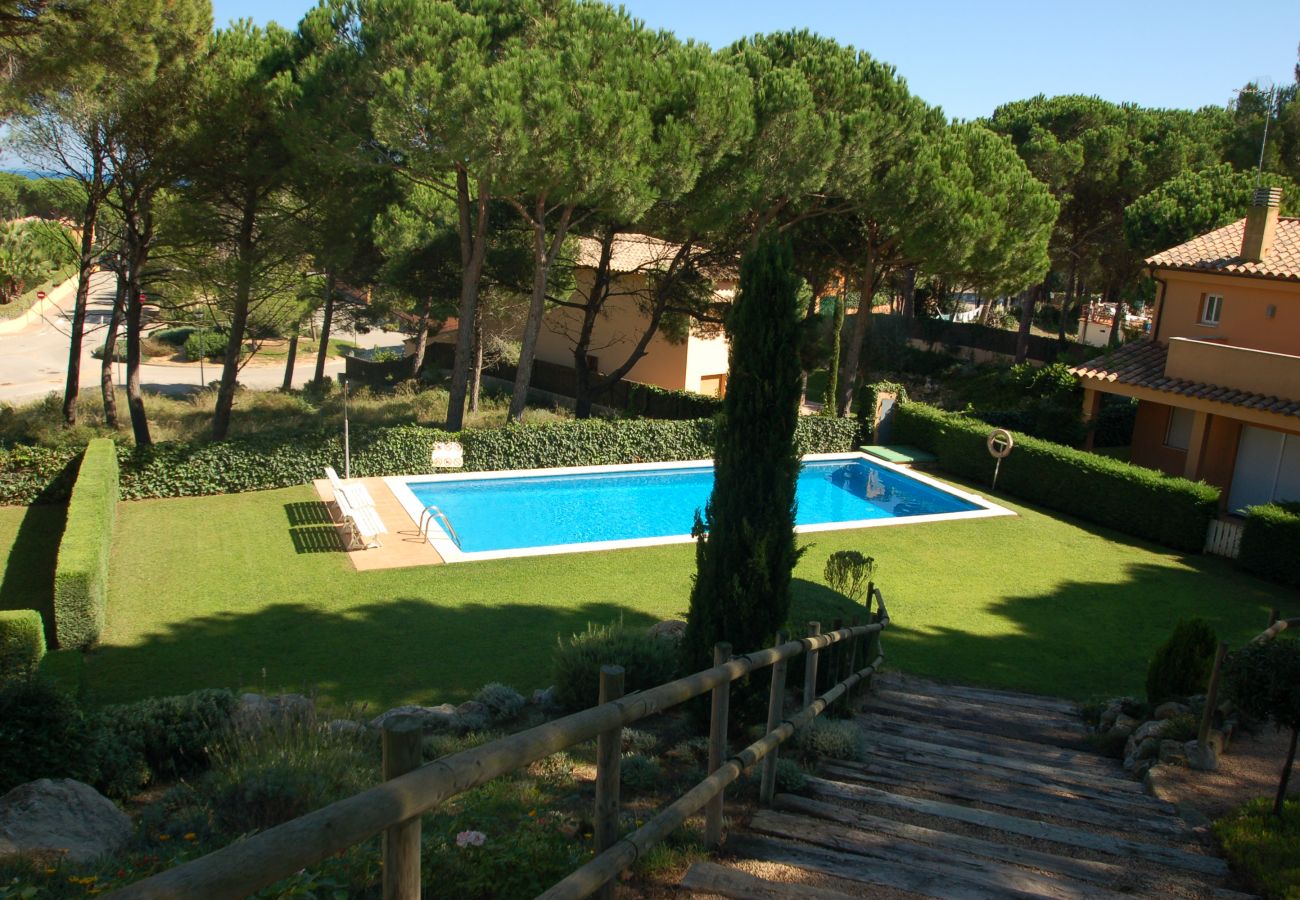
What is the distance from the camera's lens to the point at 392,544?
15172 mm

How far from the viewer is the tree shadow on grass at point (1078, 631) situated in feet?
37.9

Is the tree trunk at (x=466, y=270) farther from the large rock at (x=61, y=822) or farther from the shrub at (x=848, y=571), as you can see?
the large rock at (x=61, y=822)

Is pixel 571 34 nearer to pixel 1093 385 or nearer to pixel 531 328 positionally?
pixel 531 328

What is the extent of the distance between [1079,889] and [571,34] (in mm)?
17498

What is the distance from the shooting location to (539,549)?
1541cm

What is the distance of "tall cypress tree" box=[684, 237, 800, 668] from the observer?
25.0 ft

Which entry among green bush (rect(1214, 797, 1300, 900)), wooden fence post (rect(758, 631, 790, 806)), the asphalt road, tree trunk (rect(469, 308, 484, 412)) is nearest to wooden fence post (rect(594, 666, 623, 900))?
wooden fence post (rect(758, 631, 790, 806))

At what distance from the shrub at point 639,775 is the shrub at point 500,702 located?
268cm

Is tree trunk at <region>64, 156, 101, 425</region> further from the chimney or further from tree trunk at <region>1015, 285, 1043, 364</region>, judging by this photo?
tree trunk at <region>1015, 285, 1043, 364</region>

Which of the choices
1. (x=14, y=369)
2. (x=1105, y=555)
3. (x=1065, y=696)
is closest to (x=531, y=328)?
(x=1105, y=555)

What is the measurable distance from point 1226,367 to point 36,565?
21.0 metres

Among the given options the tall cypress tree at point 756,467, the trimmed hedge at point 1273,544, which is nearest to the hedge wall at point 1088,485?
the trimmed hedge at point 1273,544

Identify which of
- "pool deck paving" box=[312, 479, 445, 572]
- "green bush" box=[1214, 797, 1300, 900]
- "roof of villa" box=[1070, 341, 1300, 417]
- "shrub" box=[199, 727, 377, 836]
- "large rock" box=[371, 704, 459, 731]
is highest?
"roof of villa" box=[1070, 341, 1300, 417]

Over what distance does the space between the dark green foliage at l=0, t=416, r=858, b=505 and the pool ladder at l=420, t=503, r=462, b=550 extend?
2524mm
